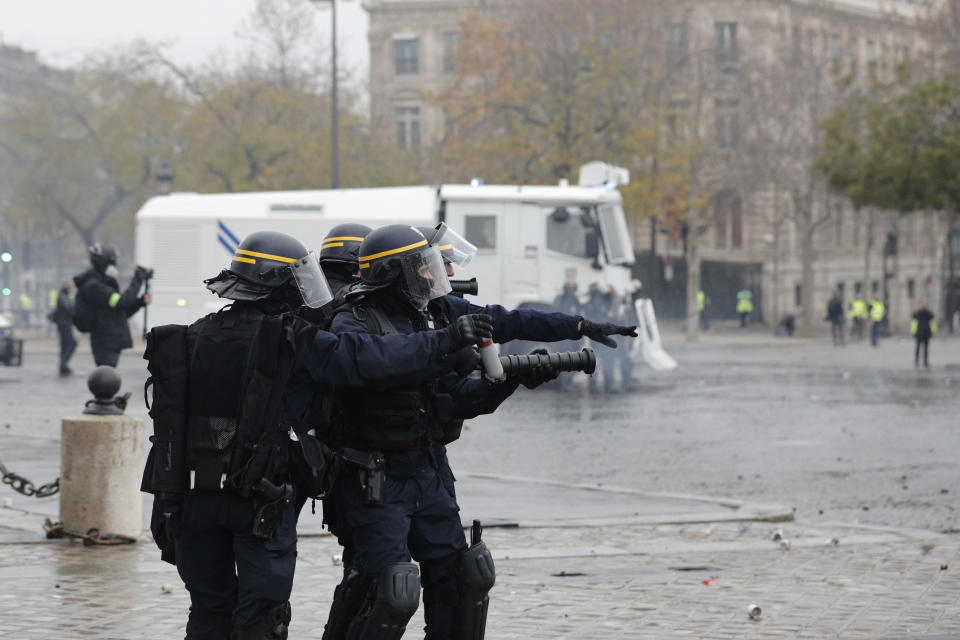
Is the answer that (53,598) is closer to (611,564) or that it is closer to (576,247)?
(611,564)

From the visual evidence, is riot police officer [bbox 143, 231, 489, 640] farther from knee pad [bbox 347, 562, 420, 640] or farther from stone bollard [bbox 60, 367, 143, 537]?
stone bollard [bbox 60, 367, 143, 537]

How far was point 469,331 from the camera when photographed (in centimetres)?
495

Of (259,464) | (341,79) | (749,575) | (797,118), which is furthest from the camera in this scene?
(797,118)

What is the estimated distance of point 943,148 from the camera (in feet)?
104

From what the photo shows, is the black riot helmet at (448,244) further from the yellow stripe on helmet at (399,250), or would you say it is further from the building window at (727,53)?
the building window at (727,53)

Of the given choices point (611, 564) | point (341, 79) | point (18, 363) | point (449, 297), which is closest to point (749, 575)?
point (611, 564)

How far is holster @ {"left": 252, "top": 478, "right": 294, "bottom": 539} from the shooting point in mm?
4879

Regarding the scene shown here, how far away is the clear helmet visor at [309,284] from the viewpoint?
16.6 feet

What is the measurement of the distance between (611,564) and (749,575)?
2.49 ft

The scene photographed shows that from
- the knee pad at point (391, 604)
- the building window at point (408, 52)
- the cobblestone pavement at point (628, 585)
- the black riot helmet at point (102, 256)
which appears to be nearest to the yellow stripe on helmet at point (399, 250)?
the knee pad at point (391, 604)

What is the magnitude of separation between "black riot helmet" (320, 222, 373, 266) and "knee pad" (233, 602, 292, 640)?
8.00 feet

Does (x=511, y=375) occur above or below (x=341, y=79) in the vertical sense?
below

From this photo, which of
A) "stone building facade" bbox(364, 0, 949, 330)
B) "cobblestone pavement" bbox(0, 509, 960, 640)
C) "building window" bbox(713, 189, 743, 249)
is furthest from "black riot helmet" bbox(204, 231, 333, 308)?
"building window" bbox(713, 189, 743, 249)

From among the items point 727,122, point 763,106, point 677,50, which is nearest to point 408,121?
point 727,122
